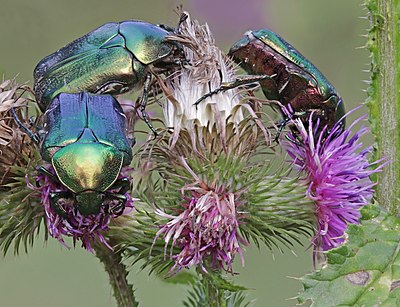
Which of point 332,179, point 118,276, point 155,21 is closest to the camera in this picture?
point 332,179

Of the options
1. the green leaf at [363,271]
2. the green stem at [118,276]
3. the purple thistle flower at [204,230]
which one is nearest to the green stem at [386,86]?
the green leaf at [363,271]

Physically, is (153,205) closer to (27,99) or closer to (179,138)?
(179,138)

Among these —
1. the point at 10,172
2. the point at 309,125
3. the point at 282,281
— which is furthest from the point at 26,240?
the point at 282,281

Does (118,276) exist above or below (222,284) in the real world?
above

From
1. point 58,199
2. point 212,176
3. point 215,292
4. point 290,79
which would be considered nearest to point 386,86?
point 290,79

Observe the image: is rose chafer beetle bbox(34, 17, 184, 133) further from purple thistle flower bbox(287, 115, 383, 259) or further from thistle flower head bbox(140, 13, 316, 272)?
purple thistle flower bbox(287, 115, 383, 259)

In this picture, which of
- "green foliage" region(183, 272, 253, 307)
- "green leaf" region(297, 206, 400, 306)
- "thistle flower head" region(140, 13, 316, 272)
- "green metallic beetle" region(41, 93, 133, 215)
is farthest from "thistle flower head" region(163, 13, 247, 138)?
"green leaf" region(297, 206, 400, 306)

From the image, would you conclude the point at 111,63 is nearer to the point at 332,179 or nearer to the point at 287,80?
the point at 287,80
